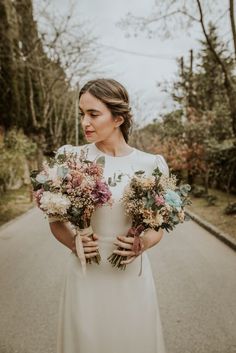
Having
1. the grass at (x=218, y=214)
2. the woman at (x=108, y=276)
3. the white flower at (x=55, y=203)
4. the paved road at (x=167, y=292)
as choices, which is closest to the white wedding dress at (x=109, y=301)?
the woman at (x=108, y=276)

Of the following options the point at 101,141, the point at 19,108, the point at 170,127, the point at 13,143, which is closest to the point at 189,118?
the point at 170,127

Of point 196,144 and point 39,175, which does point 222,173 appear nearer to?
point 196,144

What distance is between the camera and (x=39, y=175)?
213 cm

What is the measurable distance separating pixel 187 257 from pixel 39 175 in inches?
242

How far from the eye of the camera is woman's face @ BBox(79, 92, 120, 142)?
217 centimetres

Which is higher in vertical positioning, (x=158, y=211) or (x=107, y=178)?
(x=107, y=178)

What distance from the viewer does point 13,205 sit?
15781 mm

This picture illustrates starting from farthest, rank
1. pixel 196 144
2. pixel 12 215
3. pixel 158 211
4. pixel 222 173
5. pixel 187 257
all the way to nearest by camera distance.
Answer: pixel 196 144 → pixel 222 173 → pixel 12 215 → pixel 187 257 → pixel 158 211

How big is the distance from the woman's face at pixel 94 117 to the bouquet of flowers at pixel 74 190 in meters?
0.15

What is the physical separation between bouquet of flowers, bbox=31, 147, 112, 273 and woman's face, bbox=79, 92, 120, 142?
15 centimetres

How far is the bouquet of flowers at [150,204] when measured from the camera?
2.05m

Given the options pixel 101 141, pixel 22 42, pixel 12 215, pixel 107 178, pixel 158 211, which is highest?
pixel 22 42

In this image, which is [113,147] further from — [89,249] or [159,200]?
[89,249]

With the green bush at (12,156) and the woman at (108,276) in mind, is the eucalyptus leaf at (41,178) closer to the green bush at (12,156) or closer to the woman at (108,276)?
the woman at (108,276)
